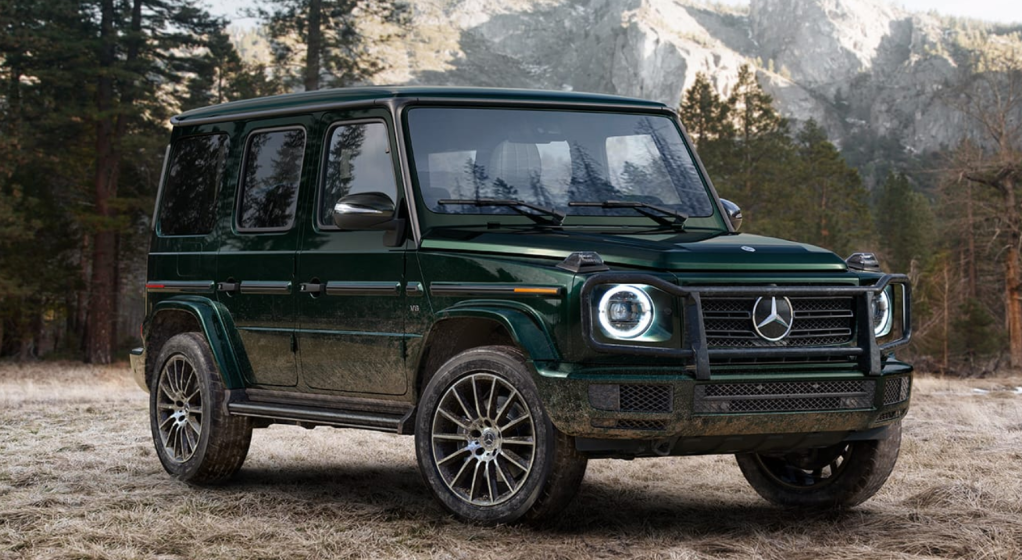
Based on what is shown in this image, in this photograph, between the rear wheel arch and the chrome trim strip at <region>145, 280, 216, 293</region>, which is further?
the chrome trim strip at <region>145, 280, 216, 293</region>

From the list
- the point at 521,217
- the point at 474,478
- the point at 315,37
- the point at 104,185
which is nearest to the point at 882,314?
the point at 521,217

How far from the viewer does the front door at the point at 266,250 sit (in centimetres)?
727

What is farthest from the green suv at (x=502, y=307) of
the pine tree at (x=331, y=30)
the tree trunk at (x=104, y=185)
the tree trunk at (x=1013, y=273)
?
the tree trunk at (x=1013, y=273)

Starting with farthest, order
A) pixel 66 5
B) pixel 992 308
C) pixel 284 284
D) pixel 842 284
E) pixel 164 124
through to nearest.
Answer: pixel 992 308
pixel 164 124
pixel 66 5
pixel 284 284
pixel 842 284

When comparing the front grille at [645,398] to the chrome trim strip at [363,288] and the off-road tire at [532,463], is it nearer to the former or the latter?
the off-road tire at [532,463]

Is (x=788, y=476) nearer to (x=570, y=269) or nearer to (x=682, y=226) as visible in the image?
(x=682, y=226)

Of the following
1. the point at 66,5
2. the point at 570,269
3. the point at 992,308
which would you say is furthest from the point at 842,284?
the point at 992,308

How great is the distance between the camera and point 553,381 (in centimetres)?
536

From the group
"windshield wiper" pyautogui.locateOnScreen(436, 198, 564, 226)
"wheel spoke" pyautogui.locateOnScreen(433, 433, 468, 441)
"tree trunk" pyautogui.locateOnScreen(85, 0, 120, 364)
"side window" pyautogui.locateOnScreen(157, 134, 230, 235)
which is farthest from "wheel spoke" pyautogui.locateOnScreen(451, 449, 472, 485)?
"tree trunk" pyautogui.locateOnScreen(85, 0, 120, 364)

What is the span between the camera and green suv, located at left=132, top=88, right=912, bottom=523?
17.6 ft

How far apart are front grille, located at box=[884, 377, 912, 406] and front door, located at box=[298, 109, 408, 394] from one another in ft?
7.99

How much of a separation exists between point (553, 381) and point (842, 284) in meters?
1.53

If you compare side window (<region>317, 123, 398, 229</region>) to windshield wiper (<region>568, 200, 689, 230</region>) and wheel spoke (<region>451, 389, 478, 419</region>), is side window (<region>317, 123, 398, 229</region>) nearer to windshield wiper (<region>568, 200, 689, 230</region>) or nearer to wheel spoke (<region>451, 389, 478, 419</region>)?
windshield wiper (<region>568, 200, 689, 230</region>)

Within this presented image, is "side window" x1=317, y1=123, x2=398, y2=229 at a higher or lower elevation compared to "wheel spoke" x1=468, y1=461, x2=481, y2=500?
higher
